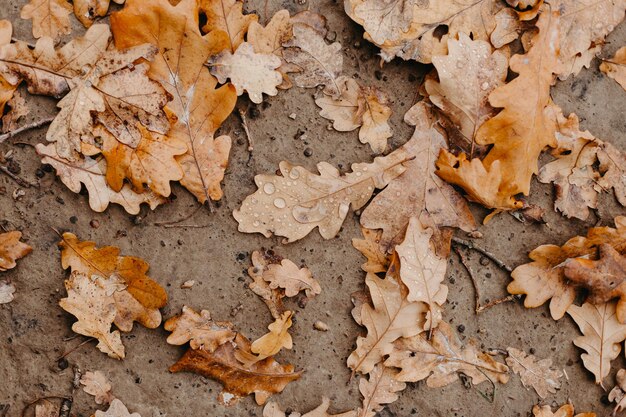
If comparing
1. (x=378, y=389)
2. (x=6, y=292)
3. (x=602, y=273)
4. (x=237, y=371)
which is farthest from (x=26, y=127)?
(x=602, y=273)

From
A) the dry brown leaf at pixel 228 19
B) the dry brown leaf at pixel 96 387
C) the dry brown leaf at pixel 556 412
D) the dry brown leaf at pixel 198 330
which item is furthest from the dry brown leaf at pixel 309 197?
the dry brown leaf at pixel 556 412

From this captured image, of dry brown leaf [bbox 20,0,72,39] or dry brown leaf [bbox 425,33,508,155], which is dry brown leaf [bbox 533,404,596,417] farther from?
dry brown leaf [bbox 20,0,72,39]

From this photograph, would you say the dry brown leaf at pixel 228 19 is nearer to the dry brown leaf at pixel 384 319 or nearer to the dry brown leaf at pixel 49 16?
the dry brown leaf at pixel 49 16

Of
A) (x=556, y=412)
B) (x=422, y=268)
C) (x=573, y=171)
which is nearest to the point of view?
(x=422, y=268)

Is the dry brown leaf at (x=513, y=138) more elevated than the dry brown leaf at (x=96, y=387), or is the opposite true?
the dry brown leaf at (x=513, y=138)

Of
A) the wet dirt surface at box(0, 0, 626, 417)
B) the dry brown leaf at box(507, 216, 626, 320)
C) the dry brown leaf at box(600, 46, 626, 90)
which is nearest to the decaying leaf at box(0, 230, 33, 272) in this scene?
the wet dirt surface at box(0, 0, 626, 417)

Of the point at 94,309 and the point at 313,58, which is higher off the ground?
the point at 313,58

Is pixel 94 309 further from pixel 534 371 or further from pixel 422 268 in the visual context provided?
pixel 534 371
